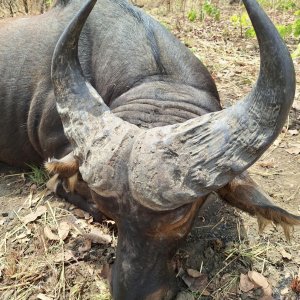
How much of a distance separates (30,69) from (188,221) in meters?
2.26

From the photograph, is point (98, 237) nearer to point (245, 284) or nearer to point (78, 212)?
point (78, 212)

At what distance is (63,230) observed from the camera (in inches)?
160

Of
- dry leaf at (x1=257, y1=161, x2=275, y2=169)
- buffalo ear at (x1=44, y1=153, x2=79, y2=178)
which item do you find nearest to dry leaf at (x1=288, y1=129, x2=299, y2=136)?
dry leaf at (x1=257, y1=161, x2=275, y2=169)

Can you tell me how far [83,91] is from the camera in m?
2.86

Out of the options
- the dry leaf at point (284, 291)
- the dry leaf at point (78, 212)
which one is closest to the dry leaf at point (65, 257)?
the dry leaf at point (78, 212)

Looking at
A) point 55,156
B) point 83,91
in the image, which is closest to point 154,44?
point 83,91

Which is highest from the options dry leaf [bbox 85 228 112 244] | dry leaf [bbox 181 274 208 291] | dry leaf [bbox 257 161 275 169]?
dry leaf [bbox 257 161 275 169]

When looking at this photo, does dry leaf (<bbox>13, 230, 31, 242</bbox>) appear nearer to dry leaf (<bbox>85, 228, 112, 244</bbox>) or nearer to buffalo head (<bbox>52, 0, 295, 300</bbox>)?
dry leaf (<bbox>85, 228, 112, 244</bbox>)

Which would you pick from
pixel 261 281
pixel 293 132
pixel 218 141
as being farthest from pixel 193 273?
pixel 293 132

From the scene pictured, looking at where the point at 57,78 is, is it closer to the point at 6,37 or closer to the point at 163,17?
the point at 6,37

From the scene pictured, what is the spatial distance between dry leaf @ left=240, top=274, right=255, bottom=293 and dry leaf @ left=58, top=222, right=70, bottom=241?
1.52m

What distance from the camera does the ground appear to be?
11.3ft

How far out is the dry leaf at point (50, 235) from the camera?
12.9 feet

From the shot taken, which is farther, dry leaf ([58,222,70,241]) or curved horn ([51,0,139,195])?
dry leaf ([58,222,70,241])
